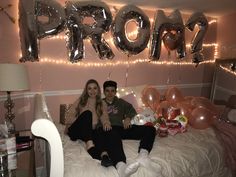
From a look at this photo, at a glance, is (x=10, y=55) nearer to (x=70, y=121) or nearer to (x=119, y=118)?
(x=70, y=121)

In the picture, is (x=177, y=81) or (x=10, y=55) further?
(x=177, y=81)

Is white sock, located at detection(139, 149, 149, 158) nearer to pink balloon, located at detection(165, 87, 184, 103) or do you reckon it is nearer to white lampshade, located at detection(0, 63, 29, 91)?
white lampshade, located at detection(0, 63, 29, 91)

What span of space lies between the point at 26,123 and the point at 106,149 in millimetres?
1284

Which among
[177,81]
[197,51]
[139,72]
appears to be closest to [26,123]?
[139,72]

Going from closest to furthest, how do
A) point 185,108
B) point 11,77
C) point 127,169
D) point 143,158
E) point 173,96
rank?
point 127,169 → point 143,158 → point 11,77 → point 185,108 → point 173,96

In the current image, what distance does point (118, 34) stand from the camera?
9.77 feet

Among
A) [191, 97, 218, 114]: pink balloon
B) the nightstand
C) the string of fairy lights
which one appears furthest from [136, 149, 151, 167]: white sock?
the string of fairy lights

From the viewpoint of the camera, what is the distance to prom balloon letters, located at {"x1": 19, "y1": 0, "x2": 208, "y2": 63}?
2510 millimetres

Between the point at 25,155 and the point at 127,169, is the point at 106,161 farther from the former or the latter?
the point at 25,155

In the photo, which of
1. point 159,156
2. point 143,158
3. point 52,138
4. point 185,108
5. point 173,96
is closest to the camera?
point 52,138

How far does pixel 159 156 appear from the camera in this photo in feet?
6.89

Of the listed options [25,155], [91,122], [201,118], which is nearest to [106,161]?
[91,122]

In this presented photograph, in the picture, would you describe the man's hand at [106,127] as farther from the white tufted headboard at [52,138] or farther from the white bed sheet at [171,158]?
the white tufted headboard at [52,138]

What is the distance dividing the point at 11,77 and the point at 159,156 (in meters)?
1.52
